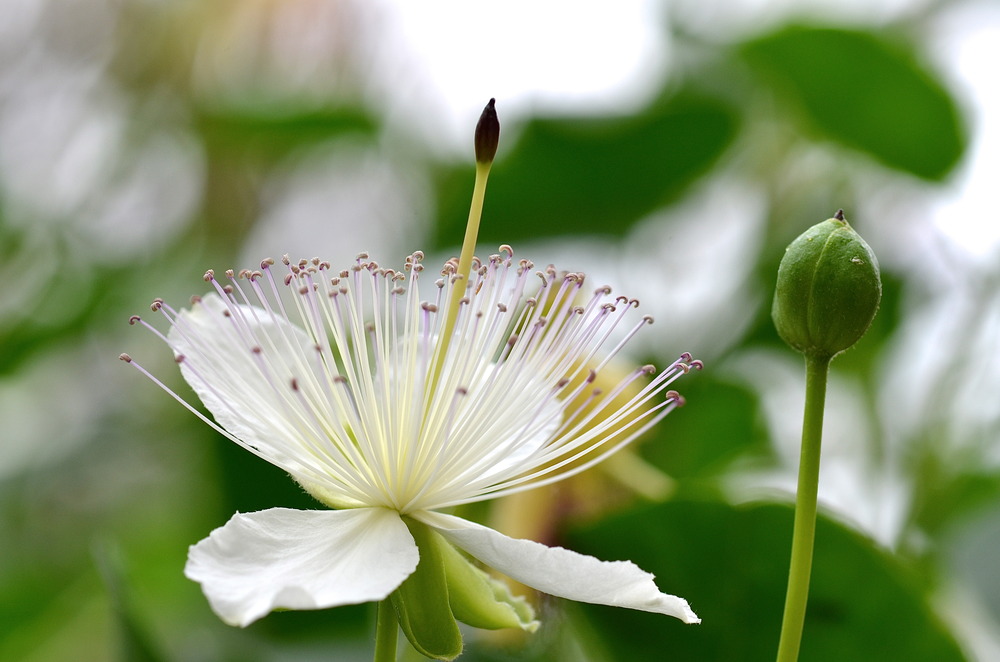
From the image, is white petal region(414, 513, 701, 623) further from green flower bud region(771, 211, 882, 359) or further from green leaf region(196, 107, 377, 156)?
green leaf region(196, 107, 377, 156)

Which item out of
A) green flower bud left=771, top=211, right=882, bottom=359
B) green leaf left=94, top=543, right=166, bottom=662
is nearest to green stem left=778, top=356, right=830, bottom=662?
green flower bud left=771, top=211, right=882, bottom=359

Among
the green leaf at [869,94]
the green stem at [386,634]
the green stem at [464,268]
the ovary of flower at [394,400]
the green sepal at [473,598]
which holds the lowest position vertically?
the green stem at [386,634]

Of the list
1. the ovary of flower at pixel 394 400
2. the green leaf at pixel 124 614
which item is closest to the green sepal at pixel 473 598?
the ovary of flower at pixel 394 400

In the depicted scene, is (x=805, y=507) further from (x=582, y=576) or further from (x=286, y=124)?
(x=286, y=124)

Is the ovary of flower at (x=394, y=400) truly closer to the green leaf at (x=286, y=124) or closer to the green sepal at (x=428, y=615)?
the green sepal at (x=428, y=615)

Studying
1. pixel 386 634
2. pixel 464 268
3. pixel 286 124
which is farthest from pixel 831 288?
pixel 286 124

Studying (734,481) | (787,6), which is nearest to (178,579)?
(734,481)
